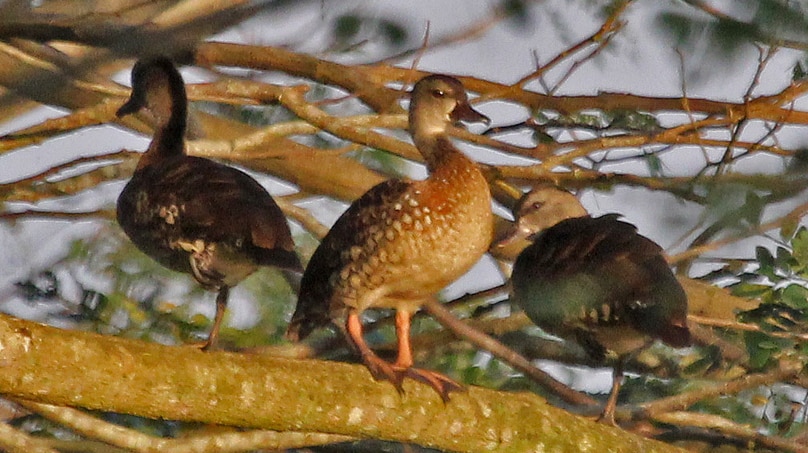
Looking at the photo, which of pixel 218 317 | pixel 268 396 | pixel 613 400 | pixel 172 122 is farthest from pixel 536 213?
pixel 268 396

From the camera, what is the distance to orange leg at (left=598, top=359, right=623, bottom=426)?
4071mm

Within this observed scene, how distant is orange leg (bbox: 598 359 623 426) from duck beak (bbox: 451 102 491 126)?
108 centimetres

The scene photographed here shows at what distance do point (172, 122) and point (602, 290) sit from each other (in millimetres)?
2300

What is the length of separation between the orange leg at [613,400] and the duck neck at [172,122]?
2128mm

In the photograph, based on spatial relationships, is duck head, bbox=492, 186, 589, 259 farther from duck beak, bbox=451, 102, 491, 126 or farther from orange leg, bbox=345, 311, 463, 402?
orange leg, bbox=345, 311, 463, 402

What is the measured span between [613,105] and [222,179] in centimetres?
152

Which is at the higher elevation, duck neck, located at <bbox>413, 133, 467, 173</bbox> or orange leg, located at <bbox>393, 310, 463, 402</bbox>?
duck neck, located at <bbox>413, 133, 467, 173</bbox>

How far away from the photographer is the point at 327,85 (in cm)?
505

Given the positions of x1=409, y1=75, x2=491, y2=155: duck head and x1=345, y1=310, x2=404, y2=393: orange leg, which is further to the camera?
x1=409, y1=75, x2=491, y2=155: duck head

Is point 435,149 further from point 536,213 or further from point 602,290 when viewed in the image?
point 602,290

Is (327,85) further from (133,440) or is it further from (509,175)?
(133,440)

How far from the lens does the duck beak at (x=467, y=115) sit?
14.6 feet

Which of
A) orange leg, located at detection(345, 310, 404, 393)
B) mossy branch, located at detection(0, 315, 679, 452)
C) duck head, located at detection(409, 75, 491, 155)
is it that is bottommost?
mossy branch, located at detection(0, 315, 679, 452)

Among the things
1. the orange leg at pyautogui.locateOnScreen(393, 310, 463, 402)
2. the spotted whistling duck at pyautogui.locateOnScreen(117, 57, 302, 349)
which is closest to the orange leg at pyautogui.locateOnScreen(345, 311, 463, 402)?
the orange leg at pyautogui.locateOnScreen(393, 310, 463, 402)
